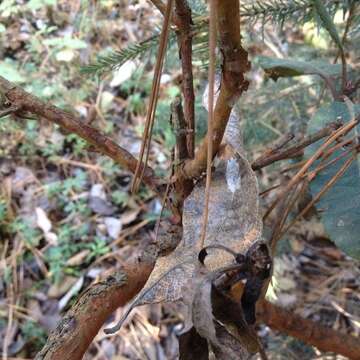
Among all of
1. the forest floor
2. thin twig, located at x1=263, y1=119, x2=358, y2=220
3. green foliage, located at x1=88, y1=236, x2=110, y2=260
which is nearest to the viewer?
thin twig, located at x1=263, y1=119, x2=358, y2=220

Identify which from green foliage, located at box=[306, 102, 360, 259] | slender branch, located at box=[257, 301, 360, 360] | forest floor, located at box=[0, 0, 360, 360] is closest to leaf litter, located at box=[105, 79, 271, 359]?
green foliage, located at box=[306, 102, 360, 259]

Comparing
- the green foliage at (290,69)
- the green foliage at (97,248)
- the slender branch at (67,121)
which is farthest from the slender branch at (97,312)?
the green foliage at (97,248)

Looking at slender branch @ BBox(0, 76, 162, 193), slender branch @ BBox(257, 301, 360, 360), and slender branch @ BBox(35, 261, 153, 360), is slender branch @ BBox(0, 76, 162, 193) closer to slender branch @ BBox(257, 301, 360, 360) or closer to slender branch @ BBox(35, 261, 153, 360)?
slender branch @ BBox(35, 261, 153, 360)

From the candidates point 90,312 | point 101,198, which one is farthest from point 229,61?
point 101,198

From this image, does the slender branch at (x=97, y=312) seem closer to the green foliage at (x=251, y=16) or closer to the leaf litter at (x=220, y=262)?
the leaf litter at (x=220, y=262)

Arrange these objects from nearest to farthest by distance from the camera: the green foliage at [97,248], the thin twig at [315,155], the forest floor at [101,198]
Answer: the thin twig at [315,155], the forest floor at [101,198], the green foliage at [97,248]

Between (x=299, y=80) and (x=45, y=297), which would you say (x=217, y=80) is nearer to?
(x=299, y=80)

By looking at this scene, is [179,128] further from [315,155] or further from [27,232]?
[27,232]
